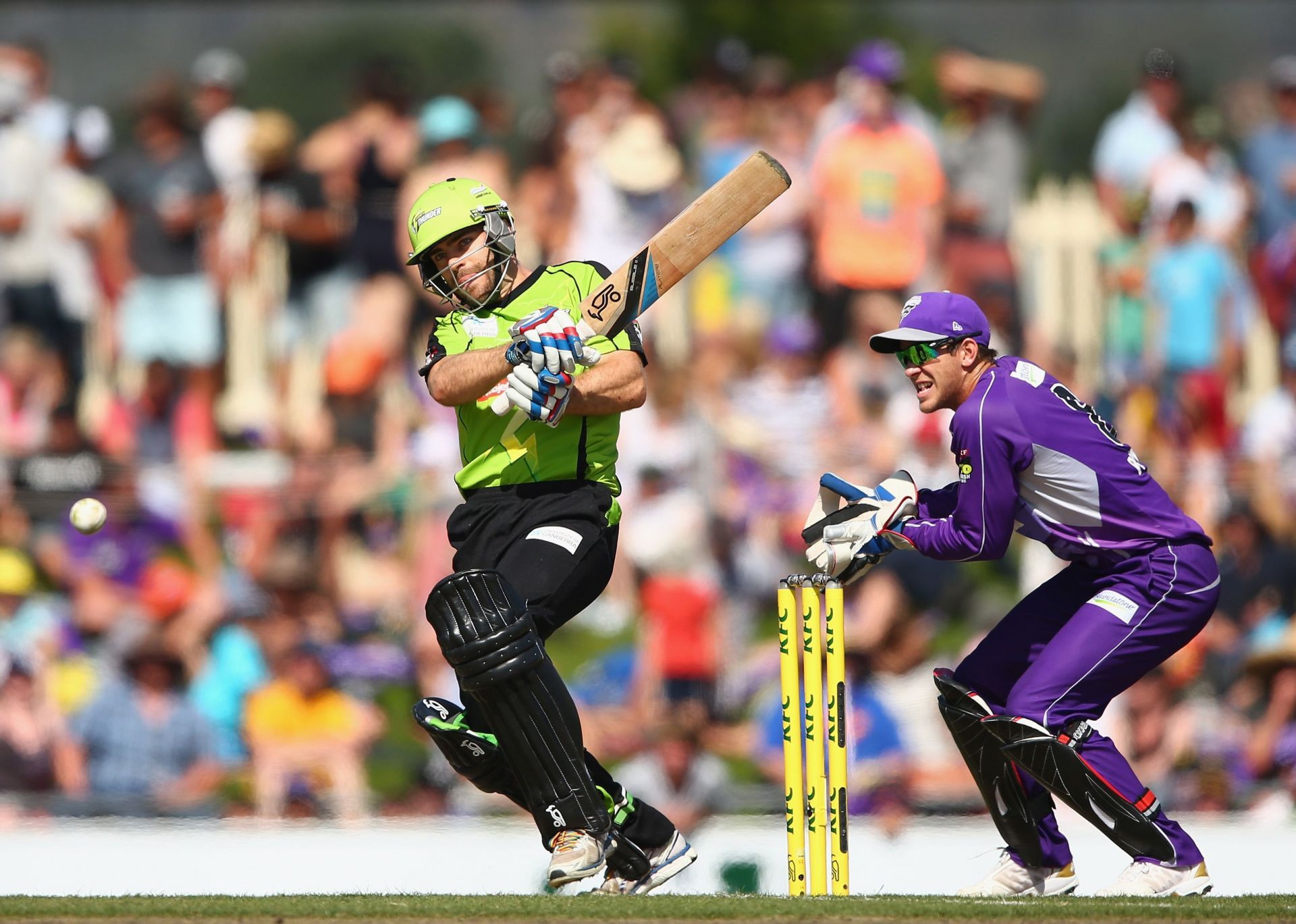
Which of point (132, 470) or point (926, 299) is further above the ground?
point (132, 470)

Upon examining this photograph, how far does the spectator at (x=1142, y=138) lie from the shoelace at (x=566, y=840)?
7.92 metres

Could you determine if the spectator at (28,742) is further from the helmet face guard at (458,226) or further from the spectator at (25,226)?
the helmet face guard at (458,226)

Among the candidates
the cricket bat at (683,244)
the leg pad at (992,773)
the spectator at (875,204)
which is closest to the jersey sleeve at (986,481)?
the leg pad at (992,773)

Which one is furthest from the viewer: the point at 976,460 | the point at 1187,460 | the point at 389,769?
the point at 1187,460

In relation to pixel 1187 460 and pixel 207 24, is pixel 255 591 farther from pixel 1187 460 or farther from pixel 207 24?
pixel 207 24

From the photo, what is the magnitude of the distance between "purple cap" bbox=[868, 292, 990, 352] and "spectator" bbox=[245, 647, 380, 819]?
190 inches

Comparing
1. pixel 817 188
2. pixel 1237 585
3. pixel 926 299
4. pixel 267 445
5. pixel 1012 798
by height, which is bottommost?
pixel 1012 798

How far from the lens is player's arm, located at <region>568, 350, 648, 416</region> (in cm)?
590

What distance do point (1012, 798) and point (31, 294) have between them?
866cm

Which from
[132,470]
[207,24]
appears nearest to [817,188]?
[132,470]

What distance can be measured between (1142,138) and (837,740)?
25.6ft

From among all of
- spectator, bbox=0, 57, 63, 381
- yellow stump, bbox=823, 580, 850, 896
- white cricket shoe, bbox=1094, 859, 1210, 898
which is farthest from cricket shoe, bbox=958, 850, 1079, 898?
spectator, bbox=0, 57, 63, 381

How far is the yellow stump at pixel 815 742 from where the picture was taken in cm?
581

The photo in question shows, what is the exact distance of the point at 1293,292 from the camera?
11.9m
